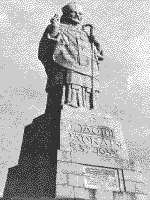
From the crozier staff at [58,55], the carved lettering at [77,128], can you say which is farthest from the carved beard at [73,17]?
the carved lettering at [77,128]

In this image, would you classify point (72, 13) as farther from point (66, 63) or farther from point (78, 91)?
point (78, 91)

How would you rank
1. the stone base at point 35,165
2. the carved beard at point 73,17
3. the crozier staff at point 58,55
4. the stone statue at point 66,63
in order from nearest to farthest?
the stone base at point 35,165, the stone statue at point 66,63, the crozier staff at point 58,55, the carved beard at point 73,17

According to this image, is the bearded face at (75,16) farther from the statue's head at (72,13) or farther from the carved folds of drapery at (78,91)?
the carved folds of drapery at (78,91)

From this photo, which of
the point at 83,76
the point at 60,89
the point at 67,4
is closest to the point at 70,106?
the point at 60,89

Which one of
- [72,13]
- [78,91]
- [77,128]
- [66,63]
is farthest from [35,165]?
[72,13]

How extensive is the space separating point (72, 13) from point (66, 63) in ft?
8.20

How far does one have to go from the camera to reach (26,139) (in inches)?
295

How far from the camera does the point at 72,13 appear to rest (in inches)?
353

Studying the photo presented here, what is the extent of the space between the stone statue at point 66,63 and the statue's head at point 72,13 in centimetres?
34

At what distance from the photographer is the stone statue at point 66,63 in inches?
295

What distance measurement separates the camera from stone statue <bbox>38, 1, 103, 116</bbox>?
295 inches

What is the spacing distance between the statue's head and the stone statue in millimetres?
339

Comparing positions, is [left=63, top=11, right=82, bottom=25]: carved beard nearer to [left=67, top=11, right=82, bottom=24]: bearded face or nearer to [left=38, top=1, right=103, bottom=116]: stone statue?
[left=67, top=11, right=82, bottom=24]: bearded face

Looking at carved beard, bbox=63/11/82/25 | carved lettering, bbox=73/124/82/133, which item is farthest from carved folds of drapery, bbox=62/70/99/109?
carved beard, bbox=63/11/82/25
